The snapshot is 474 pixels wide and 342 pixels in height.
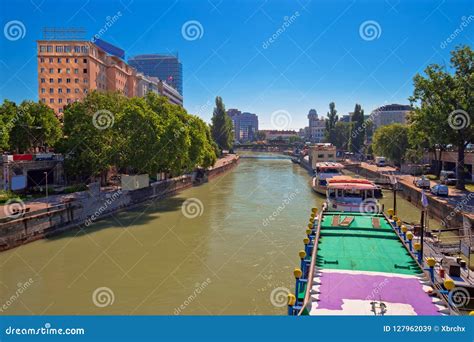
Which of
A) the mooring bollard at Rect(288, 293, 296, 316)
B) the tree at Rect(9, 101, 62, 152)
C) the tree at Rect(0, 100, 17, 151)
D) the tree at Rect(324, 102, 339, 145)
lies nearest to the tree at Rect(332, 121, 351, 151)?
the tree at Rect(324, 102, 339, 145)

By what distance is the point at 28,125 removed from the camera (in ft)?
148

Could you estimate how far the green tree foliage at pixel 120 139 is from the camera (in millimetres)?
38344

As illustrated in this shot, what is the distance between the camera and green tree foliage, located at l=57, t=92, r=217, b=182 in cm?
3834

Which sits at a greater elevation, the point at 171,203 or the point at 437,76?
the point at 437,76

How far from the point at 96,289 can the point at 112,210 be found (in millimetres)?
18425

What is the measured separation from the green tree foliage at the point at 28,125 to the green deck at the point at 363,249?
1485 inches

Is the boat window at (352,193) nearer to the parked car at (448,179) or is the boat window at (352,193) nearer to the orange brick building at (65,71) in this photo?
the parked car at (448,179)

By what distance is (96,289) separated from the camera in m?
18.0

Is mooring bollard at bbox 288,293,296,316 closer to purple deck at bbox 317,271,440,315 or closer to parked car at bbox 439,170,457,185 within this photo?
purple deck at bbox 317,271,440,315

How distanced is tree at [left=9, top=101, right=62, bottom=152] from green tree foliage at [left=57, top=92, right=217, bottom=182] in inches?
191

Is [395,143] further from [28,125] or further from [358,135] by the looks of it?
[28,125]

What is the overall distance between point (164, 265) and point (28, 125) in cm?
3221

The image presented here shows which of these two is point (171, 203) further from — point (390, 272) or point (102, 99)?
point (390, 272)

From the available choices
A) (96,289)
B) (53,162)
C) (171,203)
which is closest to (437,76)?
(171,203)
